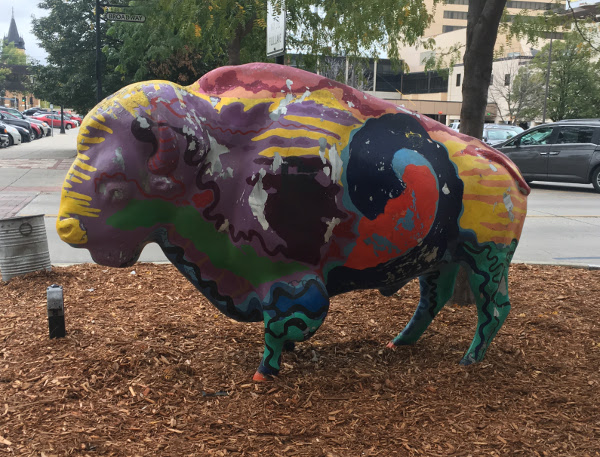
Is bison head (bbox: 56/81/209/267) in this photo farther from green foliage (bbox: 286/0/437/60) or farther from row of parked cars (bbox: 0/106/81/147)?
row of parked cars (bbox: 0/106/81/147)

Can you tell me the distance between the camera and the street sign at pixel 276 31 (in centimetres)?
670

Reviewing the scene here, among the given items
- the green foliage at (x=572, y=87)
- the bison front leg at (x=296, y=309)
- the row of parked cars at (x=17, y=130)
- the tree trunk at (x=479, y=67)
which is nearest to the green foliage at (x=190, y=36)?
the tree trunk at (x=479, y=67)

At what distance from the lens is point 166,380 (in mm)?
3693

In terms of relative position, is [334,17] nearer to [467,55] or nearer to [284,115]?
[467,55]

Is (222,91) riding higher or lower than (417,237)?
higher

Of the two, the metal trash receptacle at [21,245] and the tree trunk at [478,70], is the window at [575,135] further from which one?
the metal trash receptacle at [21,245]

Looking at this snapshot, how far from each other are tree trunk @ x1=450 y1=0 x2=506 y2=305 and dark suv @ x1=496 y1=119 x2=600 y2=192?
11.9 metres

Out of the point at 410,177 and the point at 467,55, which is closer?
the point at 410,177

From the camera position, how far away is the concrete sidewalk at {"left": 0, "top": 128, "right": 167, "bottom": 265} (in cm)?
788

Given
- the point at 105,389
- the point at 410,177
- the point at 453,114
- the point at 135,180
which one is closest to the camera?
the point at 135,180

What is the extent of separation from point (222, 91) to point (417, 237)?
56.0 inches

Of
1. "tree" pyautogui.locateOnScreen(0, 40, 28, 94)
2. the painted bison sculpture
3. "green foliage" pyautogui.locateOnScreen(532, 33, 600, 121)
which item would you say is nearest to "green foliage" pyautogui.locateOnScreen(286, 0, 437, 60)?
the painted bison sculpture

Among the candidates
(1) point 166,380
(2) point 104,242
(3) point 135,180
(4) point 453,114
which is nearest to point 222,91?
(3) point 135,180

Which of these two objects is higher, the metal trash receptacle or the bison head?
the bison head
